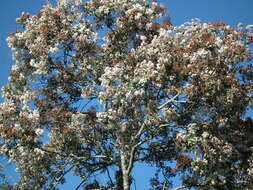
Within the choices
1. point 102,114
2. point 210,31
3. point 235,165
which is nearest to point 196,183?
point 235,165

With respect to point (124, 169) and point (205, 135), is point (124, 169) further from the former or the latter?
point (205, 135)

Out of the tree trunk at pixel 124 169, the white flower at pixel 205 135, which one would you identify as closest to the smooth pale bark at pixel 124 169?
the tree trunk at pixel 124 169

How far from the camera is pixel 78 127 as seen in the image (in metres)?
22.4

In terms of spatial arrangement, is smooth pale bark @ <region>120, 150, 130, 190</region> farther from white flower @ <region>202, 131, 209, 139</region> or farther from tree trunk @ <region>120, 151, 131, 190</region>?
white flower @ <region>202, 131, 209, 139</region>

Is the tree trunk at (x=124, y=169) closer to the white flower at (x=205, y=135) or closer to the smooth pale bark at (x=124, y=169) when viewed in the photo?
the smooth pale bark at (x=124, y=169)

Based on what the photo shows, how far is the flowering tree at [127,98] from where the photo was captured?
64.8 ft

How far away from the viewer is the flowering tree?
19766 mm

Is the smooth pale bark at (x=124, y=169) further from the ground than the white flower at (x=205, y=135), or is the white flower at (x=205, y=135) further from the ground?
the smooth pale bark at (x=124, y=169)

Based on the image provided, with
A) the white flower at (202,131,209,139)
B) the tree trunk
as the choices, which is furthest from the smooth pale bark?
the white flower at (202,131,209,139)

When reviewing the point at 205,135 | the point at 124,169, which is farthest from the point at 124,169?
the point at 205,135

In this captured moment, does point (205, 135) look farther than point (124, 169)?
No

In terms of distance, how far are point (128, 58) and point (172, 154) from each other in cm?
606

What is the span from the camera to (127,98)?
20000 mm

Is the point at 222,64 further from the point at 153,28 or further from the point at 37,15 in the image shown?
the point at 37,15
